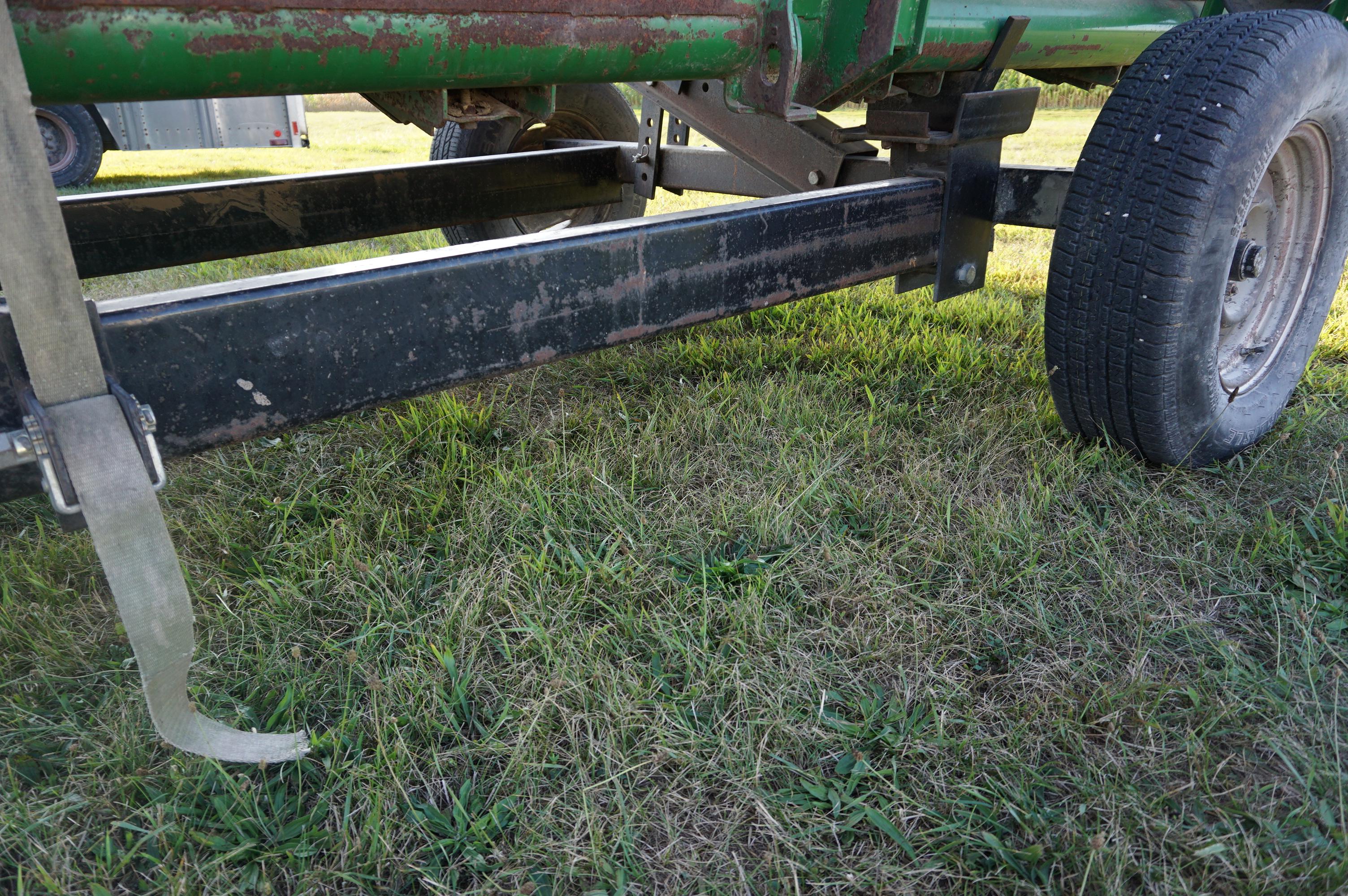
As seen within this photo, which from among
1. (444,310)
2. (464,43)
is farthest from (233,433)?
(464,43)

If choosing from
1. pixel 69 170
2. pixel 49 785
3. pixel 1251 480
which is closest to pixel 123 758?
pixel 49 785

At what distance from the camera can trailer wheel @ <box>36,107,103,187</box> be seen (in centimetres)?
675

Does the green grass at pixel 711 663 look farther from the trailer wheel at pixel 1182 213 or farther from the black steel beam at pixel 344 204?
the black steel beam at pixel 344 204

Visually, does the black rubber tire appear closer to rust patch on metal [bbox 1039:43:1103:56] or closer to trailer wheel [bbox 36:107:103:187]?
rust patch on metal [bbox 1039:43:1103:56]

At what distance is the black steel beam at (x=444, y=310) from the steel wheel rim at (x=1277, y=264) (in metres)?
0.95

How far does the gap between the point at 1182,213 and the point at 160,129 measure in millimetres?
8444

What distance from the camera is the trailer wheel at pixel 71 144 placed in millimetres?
6754

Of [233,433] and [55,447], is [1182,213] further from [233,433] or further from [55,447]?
[55,447]

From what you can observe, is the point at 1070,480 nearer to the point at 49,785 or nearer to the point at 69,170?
the point at 49,785

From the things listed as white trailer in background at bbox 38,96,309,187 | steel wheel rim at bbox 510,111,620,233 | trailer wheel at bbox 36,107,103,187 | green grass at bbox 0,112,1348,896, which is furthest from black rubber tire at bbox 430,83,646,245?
trailer wheel at bbox 36,107,103,187

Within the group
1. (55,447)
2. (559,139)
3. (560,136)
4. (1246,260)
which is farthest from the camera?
(560,136)

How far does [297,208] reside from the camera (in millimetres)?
2211

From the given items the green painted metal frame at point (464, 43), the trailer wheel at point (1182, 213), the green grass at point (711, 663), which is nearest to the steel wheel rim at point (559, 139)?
the green grass at point (711, 663)

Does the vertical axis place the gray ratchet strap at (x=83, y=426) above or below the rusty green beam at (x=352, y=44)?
below
